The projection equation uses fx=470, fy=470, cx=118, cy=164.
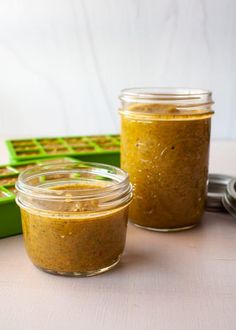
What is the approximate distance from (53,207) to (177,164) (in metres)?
0.20

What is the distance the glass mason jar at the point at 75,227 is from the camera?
54 centimetres

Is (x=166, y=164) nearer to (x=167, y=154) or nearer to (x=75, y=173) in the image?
(x=167, y=154)

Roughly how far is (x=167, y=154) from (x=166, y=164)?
0.05 ft

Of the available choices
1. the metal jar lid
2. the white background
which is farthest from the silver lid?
the white background

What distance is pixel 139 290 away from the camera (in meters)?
0.53

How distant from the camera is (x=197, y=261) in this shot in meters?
0.61

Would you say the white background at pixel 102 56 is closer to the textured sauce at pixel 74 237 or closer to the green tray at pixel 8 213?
the green tray at pixel 8 213

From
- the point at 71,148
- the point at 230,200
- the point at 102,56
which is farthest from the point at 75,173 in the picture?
the point at 102,56

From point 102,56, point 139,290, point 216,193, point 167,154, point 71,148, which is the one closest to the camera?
point 139,290

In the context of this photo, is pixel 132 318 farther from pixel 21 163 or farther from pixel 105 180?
pixel 21 163

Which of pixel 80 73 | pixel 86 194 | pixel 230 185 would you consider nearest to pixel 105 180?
pixel 86 194

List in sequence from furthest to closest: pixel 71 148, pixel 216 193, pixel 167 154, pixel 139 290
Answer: pixel 71 148, pixel 216 193, pixel 167 154, pixel 139 290

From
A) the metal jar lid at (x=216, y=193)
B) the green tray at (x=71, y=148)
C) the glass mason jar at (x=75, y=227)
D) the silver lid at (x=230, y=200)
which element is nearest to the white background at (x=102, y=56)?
the green tray at (x=71, y=148)

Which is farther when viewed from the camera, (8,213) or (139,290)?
(8,213)
